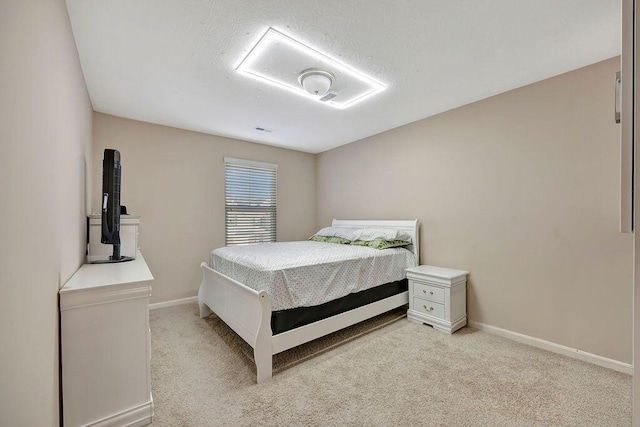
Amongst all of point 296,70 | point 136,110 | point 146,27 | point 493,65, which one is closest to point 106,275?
point 146,27

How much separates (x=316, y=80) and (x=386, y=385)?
2.47 meters

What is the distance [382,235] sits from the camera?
3.46 metres

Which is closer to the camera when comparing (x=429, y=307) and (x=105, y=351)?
(x=105, y=351)

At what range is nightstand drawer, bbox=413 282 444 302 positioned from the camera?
282cm

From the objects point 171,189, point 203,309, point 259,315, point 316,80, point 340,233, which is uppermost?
point 316,80

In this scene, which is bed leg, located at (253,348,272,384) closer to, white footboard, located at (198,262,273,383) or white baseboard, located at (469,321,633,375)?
white footboard, located at (198,262,273,383)

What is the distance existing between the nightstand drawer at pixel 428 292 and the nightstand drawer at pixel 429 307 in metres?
0.05

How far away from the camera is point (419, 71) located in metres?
2.31

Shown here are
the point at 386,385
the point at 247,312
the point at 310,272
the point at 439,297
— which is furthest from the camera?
the point at 439,297

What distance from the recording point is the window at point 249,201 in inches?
165

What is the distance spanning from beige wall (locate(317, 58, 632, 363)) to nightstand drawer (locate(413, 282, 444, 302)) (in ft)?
1.47

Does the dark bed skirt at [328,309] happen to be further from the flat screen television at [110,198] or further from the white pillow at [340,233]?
the flat screen television at [110,198]

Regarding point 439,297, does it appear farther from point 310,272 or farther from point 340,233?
point 340,233

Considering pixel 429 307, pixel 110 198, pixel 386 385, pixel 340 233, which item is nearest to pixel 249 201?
pixel 340 233
